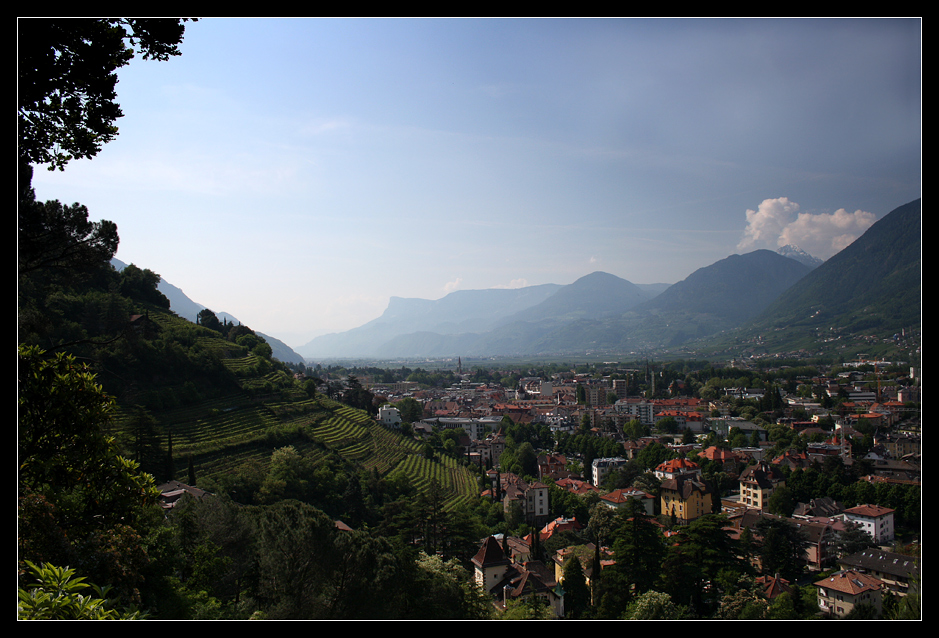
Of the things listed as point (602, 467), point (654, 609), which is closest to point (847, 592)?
point (654, 609)

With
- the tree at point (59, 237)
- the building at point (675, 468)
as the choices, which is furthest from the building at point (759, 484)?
the tree at point (59, 237)

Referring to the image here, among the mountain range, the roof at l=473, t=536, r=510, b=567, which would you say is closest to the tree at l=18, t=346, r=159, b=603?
the mountain range

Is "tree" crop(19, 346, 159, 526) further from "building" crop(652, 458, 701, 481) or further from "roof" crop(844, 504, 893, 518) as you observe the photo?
"building" crop(652, 458, 701, 481)

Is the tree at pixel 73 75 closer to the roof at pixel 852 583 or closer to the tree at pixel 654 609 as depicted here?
the tree at pixel 654 609

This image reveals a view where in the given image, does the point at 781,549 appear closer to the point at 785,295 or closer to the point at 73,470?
the point at 73,470
